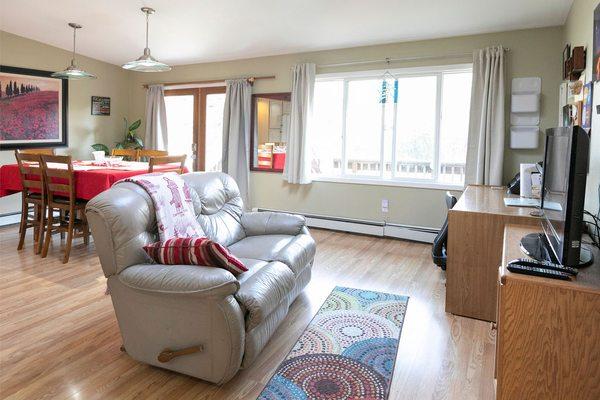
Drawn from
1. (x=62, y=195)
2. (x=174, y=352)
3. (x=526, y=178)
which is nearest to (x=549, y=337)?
(x=174, y=352)

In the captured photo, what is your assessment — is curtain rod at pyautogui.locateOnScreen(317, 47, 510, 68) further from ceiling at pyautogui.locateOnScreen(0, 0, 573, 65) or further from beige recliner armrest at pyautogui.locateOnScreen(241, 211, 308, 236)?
beige recliner armrest at pyautogui.locateOnScreen(241, 211, 308, 236)

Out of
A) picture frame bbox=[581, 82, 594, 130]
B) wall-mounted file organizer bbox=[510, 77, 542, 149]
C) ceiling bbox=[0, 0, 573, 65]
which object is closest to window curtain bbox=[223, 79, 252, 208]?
ceiling bbox=[0, 0, 573, 65]

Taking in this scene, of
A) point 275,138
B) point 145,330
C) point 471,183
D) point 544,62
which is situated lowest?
point 145,330

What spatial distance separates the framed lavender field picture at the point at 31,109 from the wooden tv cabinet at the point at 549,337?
568 centimetres

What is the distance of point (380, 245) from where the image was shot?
4602 millimetres

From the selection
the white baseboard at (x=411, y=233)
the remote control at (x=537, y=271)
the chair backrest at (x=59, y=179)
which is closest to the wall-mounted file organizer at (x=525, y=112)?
the white baseboard at (x=411, y=233)

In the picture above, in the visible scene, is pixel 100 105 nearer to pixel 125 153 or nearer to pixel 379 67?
pixel 125 153

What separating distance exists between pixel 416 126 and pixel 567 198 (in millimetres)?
3404

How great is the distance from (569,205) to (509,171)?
3.09 metres

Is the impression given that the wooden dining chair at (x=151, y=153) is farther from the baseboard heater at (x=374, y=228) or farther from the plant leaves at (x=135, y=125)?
the baseboard heater at (x=374, y=228)

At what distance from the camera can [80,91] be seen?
19.1 feet

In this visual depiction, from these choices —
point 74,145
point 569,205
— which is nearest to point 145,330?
point 569,205

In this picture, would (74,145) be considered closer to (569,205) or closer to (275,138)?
(275,138)

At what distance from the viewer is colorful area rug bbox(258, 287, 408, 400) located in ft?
6.25
